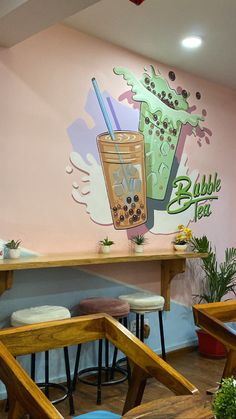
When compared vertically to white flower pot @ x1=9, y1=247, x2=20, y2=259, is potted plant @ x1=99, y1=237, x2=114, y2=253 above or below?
above

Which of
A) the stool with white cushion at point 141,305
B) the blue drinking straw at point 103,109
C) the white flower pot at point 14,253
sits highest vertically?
the blue drinking straw at point 103,109

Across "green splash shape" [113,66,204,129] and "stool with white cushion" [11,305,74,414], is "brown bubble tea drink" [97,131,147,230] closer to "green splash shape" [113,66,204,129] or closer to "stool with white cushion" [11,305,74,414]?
"green splash shape" [113,66,204,129]

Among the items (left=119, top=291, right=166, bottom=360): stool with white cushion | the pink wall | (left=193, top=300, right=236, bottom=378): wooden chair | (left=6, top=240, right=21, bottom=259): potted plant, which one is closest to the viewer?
(left=193, top=300, right=236, bottom=378): wooden chair

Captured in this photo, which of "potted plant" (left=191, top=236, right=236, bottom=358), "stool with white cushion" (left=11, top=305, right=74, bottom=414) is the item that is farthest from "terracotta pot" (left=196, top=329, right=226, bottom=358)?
"stool with white cushion" (left=11, top=305, right=74, bottom=414)

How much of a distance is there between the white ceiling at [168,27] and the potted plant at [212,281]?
167 cm

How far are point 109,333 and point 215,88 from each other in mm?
3524

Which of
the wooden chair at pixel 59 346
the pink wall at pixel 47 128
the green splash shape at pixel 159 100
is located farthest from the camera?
the green splash shape at pixel 159 100

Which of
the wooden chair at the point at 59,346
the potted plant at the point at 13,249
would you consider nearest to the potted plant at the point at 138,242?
the potted plant at the point at 13,249

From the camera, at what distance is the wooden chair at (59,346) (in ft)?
4.08

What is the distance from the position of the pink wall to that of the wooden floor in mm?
1063

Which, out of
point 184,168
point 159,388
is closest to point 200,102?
point 184,168

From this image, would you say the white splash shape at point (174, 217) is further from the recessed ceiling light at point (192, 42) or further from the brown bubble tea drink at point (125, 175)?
the recessed ceiling light at point (192, 42)

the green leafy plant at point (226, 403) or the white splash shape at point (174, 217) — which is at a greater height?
the white splash shape at point (174, 217)

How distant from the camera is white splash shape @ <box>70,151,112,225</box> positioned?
11.1ft
